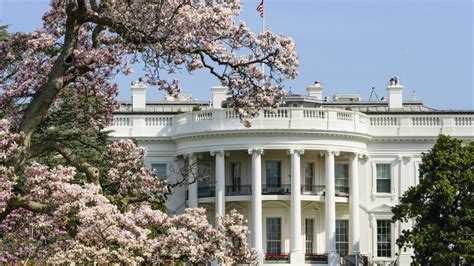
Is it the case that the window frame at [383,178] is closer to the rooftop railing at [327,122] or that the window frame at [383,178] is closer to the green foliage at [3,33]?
the rooftop railing at [327,122]

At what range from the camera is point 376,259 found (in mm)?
57781

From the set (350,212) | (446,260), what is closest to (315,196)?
(350,212)

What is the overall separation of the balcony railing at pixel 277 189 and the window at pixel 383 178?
5.03 metres

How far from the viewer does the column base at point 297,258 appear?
178ft

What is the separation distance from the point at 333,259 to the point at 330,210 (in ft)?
7.94

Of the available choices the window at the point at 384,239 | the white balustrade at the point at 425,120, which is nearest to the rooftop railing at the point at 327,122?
the white balustrade at the point at 425,120

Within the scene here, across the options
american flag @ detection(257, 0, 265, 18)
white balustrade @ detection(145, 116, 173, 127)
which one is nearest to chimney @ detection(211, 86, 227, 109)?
white balustrade @ detection(145, 116, 173, 127)

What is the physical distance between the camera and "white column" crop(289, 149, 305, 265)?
179 ft

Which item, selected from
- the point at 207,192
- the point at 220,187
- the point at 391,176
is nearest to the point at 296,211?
the point at 220,187

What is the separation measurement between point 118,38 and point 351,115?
3867cm

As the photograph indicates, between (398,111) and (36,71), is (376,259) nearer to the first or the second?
(398,111)

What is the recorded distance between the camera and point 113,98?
20859mm

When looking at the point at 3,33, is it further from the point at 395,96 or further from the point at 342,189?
the point at 395,96

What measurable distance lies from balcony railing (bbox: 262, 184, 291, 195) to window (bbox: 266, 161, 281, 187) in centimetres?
18
